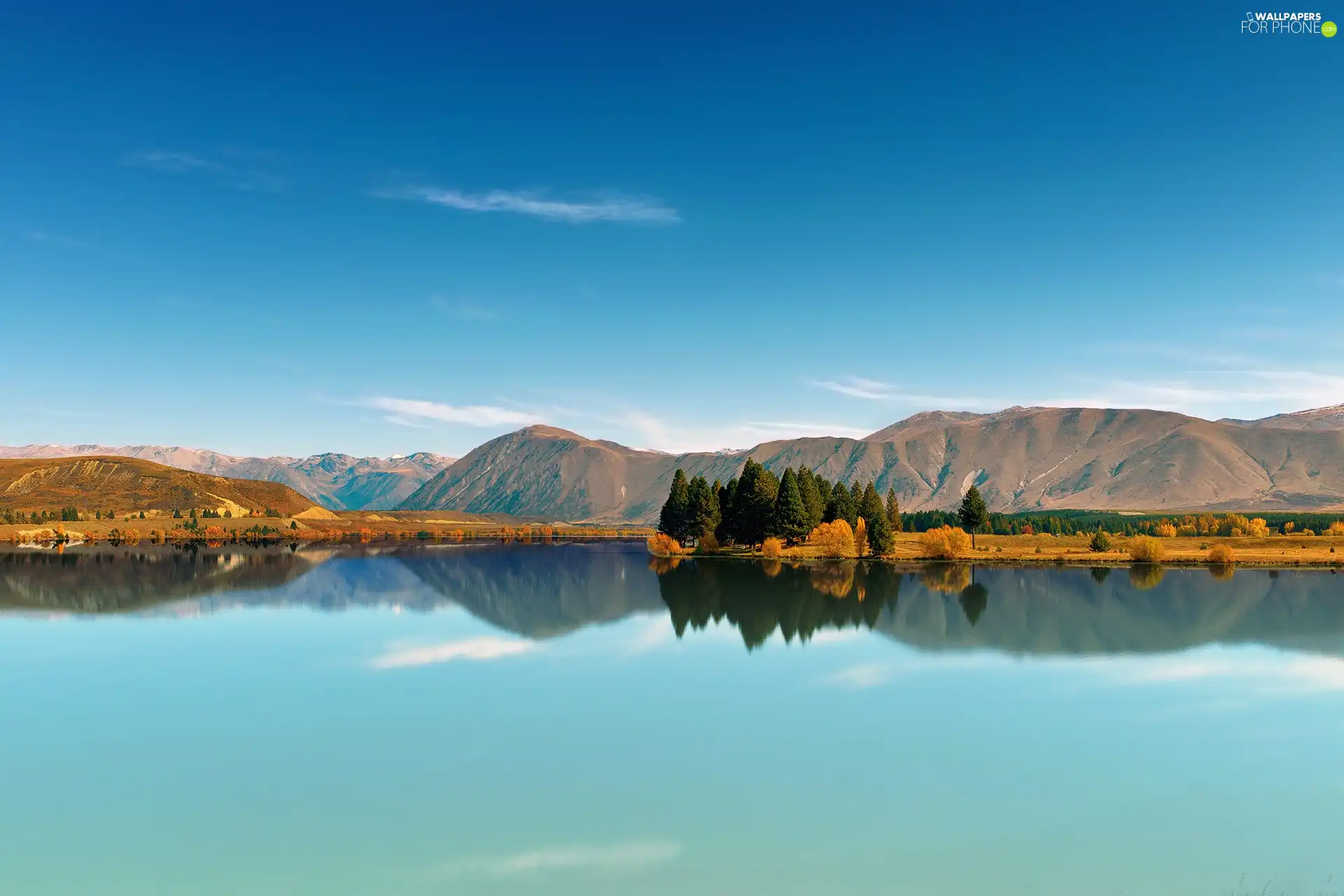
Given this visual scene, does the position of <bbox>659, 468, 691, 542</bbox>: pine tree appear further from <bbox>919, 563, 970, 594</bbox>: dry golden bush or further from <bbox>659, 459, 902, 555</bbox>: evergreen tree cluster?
<bbox>919, 563, 970, 594</bbox>: dry golden bush

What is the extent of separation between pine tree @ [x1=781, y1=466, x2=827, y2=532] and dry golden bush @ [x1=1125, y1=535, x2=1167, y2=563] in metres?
42.4

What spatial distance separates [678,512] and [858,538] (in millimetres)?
33380

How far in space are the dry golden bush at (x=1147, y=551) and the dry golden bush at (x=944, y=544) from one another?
21413 mm

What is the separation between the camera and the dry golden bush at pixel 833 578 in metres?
75.6

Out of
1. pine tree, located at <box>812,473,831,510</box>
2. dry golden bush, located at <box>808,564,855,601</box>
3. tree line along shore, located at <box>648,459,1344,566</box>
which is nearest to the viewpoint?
dry golden bush, located at <box>808,564,855,601</box>

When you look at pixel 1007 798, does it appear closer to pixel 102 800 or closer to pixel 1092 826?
pixel 1092 826

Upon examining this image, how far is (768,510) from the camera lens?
387ft

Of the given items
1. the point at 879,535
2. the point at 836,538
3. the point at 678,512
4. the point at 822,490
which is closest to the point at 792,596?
the point at 836,538

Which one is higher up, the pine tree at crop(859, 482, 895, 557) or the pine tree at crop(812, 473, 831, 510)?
the pine tree at crop(812, 473, 831, 510)

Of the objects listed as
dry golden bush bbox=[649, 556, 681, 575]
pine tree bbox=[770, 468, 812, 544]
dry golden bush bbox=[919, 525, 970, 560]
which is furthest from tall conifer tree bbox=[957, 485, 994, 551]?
dry golden bush bbox=[649, 556, 681, 575]

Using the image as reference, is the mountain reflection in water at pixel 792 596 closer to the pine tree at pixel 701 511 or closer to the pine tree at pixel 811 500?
the pine tree at pixel 701 511

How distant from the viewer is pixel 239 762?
88.2 ft


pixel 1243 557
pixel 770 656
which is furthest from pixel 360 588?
pixel 1243 557

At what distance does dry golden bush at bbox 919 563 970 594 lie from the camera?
7962 cm
